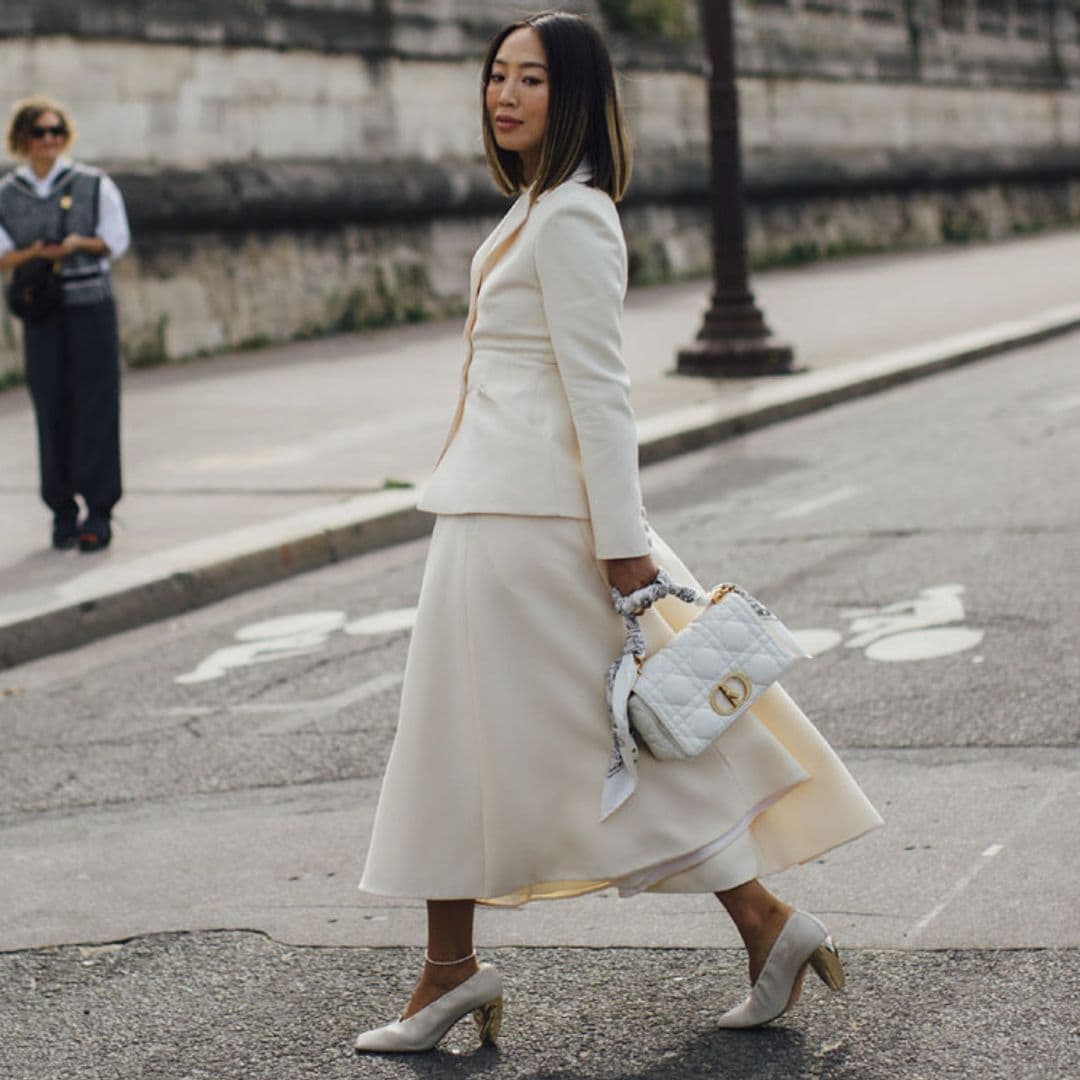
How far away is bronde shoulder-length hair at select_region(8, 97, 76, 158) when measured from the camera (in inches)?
346

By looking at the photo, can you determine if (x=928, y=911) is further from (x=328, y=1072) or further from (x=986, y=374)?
(x=986, y=374)

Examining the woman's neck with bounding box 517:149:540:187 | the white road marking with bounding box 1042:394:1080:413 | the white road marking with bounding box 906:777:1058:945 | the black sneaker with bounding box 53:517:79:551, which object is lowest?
the white road marking with bounding box 1042:394:1080:413

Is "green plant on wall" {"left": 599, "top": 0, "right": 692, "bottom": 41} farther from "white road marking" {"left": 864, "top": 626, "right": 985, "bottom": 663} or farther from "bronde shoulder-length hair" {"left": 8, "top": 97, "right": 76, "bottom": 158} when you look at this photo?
"white road marking" {"left": 864, "top": 626, "right": 985, "bottom": 663}

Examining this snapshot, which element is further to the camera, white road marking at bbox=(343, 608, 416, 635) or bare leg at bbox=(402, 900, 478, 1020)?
white road marking at bbox=(343, 608, 416, 635)

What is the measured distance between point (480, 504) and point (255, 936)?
49.7 inches

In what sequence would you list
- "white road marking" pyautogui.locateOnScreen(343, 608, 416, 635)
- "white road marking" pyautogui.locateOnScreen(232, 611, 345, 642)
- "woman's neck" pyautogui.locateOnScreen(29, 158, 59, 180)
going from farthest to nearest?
"woman's neck" pyautogui.locateOnScreen(29, 158, 59, 180) → "white road marking" pyautogui.locateOnScreen(232, 611, 345, 642) → "white road marking" pyautogui.locateOnScreen(343, 608, 416, 635)

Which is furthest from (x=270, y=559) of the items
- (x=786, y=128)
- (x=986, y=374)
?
(x=786, y=128)

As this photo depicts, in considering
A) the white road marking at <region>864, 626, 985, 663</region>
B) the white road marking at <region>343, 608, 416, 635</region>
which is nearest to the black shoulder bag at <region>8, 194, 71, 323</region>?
the white road marking at <region>343, 608, 416, 635</region>

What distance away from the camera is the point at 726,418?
487 inches

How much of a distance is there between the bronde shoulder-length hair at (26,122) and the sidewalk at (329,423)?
1591 millimetres

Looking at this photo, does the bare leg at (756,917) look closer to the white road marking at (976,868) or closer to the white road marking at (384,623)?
the white road marking at (976,868)

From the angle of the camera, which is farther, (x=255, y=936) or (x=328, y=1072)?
(x=255, y=936)

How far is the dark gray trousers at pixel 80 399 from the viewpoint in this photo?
882cm

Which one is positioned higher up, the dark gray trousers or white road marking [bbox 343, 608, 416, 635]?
the dark gray trousers
